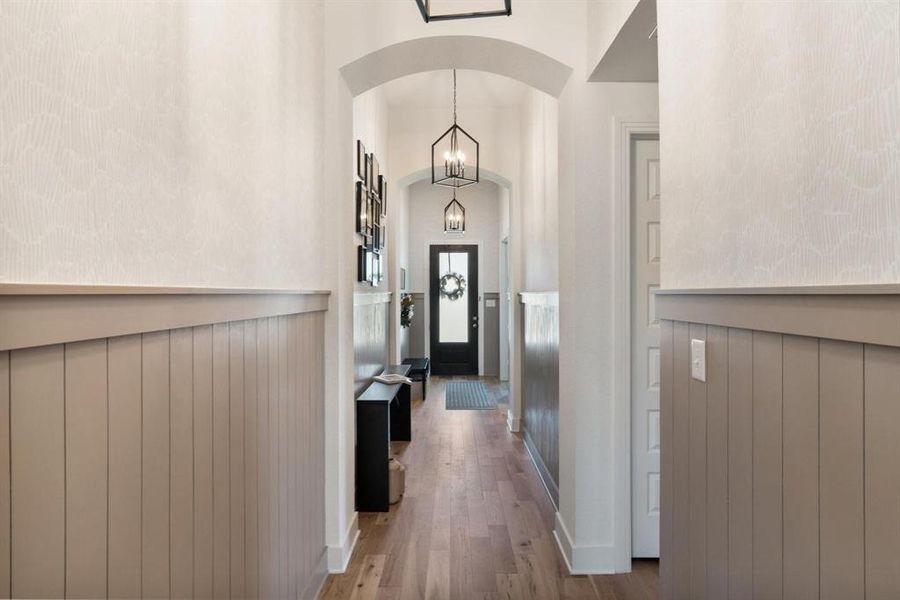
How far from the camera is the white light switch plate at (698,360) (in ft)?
4.82

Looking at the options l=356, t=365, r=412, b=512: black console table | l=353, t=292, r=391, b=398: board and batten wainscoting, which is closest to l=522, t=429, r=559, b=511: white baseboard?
l=356, t=365, r=412, b=512: black console table

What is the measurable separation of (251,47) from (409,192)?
740cm

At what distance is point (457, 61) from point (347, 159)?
75 cm

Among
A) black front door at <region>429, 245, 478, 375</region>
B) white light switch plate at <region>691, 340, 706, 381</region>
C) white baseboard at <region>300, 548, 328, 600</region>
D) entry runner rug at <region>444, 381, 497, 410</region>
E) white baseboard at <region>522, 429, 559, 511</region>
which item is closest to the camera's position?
white light switch plate at <region>691, 340, 706, 381</region>

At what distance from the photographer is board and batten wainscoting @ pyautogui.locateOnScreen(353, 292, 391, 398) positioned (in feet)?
11.7

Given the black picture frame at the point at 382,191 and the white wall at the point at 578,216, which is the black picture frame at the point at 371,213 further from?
the white wall at the point at 578,216

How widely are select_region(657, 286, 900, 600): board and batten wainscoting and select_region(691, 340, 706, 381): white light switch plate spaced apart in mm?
22

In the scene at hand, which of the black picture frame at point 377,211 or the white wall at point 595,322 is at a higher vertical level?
the black picture frame at point 377,211

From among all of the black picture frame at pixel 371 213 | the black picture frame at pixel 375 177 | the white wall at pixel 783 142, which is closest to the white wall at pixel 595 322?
the white wall at pixel 783 142

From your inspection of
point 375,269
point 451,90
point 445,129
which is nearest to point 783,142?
point 375,269

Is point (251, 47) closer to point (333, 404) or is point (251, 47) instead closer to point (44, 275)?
point (44, 275)

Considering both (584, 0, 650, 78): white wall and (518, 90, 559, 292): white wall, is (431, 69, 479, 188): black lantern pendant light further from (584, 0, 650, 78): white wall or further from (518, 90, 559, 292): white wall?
(584, 0, 650, 78): white wall

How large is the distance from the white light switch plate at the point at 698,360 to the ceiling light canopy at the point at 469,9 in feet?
4.15

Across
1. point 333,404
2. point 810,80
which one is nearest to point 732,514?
point 810,80
